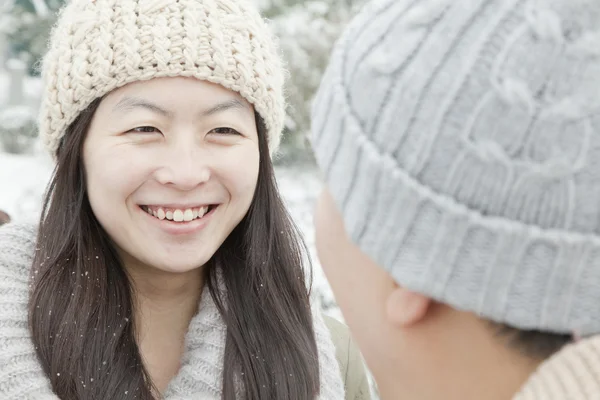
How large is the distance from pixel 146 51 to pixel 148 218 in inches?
16.6

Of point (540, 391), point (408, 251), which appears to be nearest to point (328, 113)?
point (408, 251)

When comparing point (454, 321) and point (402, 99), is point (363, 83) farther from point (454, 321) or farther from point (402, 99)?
point (454, 321)

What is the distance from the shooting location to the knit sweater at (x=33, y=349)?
1682mm

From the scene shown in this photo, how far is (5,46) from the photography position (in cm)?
786

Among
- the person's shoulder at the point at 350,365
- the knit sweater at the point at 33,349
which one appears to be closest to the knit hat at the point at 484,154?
the knit sweater at the point at 33,349

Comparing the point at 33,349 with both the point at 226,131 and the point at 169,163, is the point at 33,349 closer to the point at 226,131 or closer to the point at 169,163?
the point at 169,163

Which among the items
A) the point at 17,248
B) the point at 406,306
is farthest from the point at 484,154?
the point at 17,248

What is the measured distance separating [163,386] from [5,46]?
7002mm

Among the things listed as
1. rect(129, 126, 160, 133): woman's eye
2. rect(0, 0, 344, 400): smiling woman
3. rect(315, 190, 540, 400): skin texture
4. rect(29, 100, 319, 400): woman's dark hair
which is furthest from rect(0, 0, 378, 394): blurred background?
rect(315, 190, 540, 400): skin texture

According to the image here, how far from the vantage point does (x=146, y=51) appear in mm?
1743

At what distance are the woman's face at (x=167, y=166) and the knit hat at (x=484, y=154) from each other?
0.85 meters

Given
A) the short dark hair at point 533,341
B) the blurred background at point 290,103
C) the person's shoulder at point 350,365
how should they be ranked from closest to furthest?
the short dark hair at point 533,341 < the person's shoulder at point 350,365 < the blurred background at point 290,103

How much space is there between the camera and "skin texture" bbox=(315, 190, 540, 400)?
0.97 meters

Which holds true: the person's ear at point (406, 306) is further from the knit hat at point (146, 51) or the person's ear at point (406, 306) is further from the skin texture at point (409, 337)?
the knit hat at point (146, 51)
